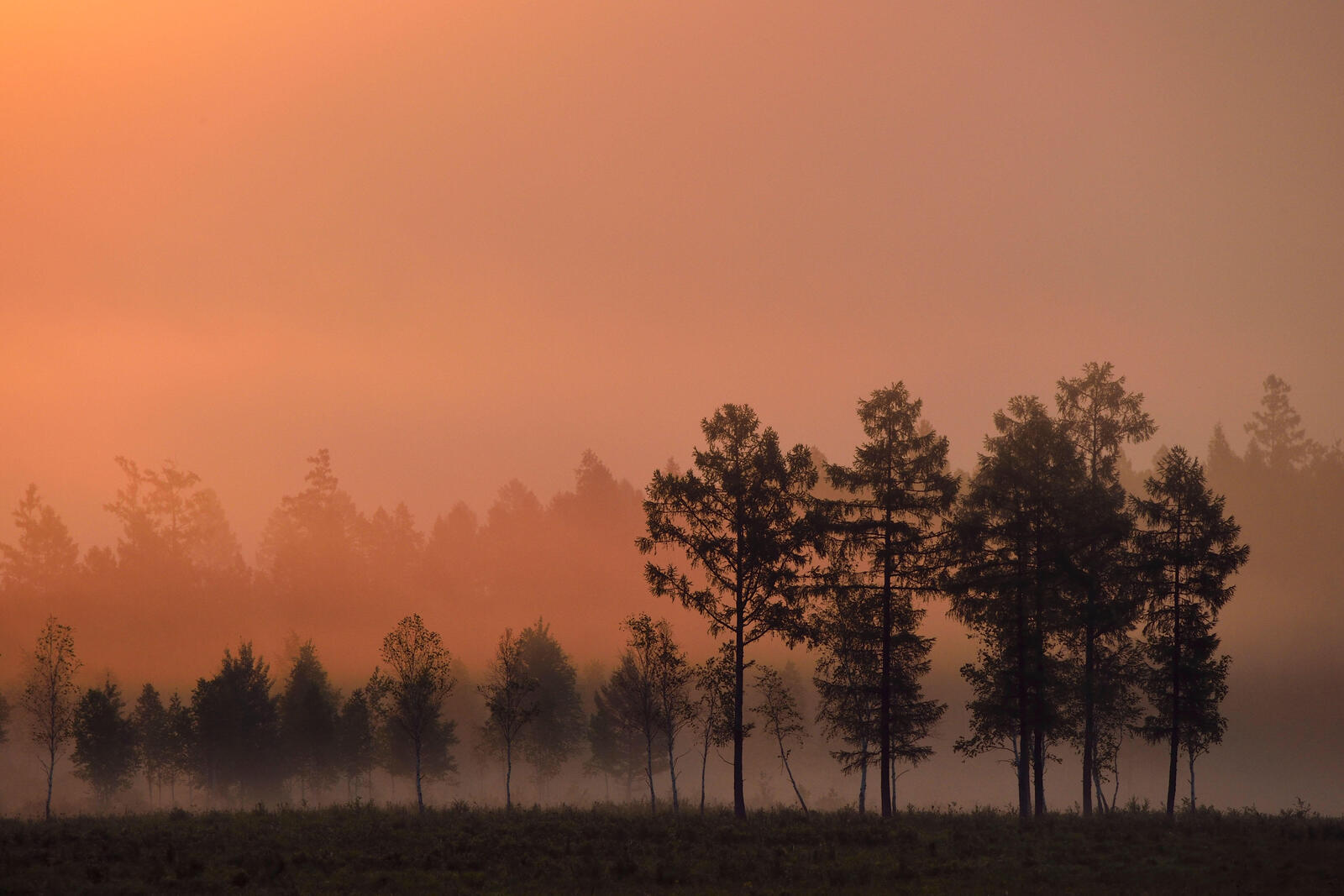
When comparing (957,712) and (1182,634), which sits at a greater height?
(1182,634)

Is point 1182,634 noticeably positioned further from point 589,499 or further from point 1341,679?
point 589,499

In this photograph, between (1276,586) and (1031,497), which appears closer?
(1031,497)

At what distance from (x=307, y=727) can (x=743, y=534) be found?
152 ft

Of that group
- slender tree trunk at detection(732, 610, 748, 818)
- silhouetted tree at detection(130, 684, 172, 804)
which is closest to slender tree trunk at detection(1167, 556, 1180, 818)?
slender tree trunk at detection(732, 610, 748, 818)

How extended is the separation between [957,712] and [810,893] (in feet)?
301

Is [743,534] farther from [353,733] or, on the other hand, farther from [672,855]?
[353,733]

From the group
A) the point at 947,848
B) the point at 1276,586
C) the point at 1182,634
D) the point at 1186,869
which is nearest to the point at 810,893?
the point at 947,848

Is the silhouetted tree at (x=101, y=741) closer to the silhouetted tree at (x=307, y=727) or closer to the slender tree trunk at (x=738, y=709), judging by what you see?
the silhouetted tree at (x=307, y=727)

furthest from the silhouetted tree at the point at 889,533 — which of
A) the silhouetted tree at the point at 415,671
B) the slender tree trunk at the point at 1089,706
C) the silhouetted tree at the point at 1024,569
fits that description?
the silhouetted tree at the point at 415,671

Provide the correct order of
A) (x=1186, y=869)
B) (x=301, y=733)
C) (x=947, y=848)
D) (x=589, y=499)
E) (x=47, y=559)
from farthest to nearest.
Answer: (x=589, y=499)
(x=47, y=559)
(x=301, y=733)
(x=947, y=848)
(x=1186, y=869)

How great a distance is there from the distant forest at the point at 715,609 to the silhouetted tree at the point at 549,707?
292mm

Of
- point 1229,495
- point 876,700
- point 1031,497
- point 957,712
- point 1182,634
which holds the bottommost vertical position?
point 957,712

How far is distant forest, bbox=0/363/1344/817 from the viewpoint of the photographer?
41.3 meters

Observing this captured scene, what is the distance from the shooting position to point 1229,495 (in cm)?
13988
